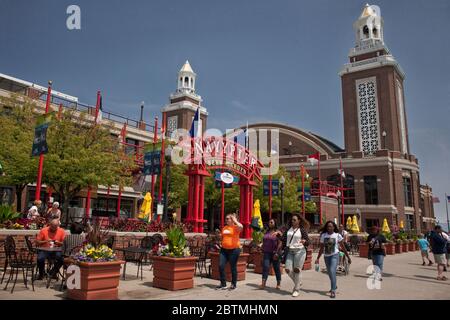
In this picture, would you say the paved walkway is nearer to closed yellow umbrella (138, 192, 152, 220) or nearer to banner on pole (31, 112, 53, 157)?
closed yellow umbrella (138, 192, 152, 220)

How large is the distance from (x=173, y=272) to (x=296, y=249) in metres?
2.83

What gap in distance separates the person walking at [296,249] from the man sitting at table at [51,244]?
514cm

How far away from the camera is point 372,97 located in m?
59.2

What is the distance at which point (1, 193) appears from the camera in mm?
28281

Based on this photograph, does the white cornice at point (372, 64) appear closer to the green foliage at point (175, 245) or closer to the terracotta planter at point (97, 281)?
the green foliage at point (175, 245)

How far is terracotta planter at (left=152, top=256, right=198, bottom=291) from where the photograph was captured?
8.13 meters

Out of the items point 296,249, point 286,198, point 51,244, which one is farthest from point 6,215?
point 286,198

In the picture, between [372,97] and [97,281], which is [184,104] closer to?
[372,97]

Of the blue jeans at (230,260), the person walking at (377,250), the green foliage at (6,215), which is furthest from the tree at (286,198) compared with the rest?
the blue jeans at (230,260)

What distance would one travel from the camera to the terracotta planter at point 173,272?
8.13 m

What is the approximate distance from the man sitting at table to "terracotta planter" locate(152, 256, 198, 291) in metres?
2.17

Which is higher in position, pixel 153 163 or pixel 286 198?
pixel 153 163

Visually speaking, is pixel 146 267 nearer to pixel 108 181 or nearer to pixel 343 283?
pixel 343 283
